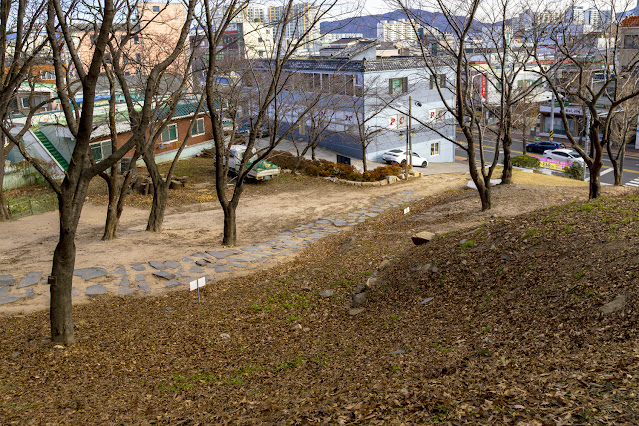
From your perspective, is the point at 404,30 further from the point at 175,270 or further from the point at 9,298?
the point at 9,298

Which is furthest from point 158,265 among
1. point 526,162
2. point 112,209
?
point 526,162

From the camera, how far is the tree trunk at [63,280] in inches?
296

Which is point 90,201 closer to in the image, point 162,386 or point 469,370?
point 162,386

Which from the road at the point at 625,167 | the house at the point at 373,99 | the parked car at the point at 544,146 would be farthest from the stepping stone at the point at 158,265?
the parked car at the point at 544,146

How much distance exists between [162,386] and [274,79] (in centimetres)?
827

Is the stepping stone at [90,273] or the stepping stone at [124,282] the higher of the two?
the stepping stone at [90,273]

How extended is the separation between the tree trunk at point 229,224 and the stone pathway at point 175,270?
43 centimetres

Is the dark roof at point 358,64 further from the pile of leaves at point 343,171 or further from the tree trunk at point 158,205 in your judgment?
the tree trunk at point 158,205

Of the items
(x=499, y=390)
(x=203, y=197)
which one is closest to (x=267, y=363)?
(x=499, y=390)

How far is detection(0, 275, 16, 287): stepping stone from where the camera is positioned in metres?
11.5

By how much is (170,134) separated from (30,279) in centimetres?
2135

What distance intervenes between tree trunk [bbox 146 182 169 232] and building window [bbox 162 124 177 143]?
16.3m

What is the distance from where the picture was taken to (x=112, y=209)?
49.5 feet

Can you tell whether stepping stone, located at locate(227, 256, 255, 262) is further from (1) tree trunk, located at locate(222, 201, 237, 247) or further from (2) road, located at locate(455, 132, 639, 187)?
(2) road, located at locate(455, 132, 639, 187)
